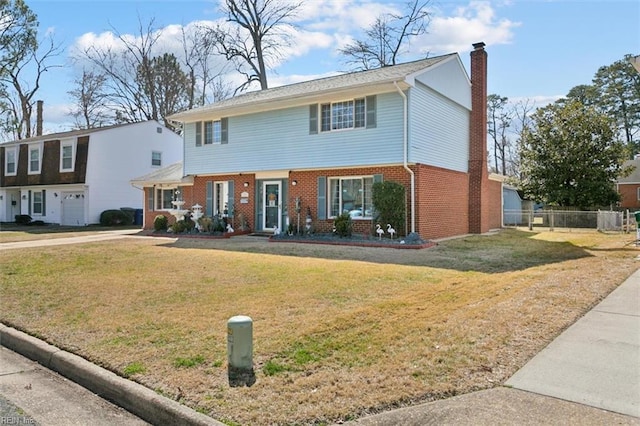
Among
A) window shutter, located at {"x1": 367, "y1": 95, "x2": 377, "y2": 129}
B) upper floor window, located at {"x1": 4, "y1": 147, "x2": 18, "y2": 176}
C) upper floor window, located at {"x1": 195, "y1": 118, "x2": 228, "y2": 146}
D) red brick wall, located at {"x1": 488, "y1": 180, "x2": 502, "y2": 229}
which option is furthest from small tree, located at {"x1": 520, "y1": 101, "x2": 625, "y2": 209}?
upper floor window, located at {"x1": 4, "y1": 147, "x2": 18, "y2": 176}

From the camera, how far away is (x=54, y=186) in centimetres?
2858

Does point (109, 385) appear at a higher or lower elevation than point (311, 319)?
lower

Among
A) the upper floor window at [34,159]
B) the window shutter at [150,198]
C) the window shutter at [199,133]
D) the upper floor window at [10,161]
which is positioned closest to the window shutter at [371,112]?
the window shutter at [199,133]

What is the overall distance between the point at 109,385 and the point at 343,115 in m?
13.2

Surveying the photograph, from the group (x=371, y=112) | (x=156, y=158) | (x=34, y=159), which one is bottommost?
(x=371, y=112)

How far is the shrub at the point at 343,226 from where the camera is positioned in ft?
49.0

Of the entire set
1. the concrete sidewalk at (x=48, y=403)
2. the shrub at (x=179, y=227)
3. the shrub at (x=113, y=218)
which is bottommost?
the concrete sidewalk at (x=48, y=403)

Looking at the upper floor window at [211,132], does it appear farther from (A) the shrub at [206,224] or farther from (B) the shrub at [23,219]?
(B) the shrub at [23,219]

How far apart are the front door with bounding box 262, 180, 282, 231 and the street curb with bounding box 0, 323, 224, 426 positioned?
12.8 m

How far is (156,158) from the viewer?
1232 inches

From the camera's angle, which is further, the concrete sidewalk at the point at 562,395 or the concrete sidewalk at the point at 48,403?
the concrete sidewalk at the point at 48,403

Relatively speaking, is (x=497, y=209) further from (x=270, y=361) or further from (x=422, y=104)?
(x=270, y=361)

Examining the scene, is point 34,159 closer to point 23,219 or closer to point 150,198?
point 23,219

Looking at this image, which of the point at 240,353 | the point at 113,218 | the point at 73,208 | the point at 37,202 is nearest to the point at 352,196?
the point at 240,353
